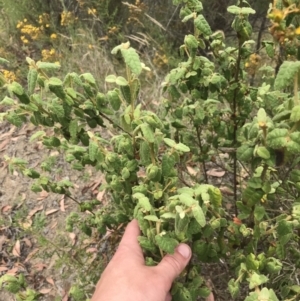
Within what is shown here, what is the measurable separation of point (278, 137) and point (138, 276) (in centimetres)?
66

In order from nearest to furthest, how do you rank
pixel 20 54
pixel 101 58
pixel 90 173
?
pixel 90 173 → pixel 101 58 → pixel 20 54

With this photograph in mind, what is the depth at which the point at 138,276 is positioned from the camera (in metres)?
1.42

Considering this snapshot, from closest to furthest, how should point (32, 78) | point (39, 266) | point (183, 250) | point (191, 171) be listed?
point (32, 78)
point (183, 250)
point (191, 171)
point (39, 266)

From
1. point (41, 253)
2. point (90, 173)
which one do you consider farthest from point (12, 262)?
point (90, 173)

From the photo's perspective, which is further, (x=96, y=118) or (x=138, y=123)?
(x=96, y=118)

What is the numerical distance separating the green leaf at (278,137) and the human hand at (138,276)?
553 mm

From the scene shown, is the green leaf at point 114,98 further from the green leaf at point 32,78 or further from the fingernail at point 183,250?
the fingernail at point 183,250

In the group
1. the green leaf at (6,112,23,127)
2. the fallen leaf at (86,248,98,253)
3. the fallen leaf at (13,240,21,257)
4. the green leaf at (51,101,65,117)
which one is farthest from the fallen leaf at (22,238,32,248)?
the green leaf at (51,101,65,117)

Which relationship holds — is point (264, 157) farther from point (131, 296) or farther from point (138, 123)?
point (131, 296)

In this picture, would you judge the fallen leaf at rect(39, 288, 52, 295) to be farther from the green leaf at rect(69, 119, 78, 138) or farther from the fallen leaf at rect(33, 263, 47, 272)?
the green leaf at rect(69, 119, 78, 138)

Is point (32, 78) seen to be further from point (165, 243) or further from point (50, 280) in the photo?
point (50, 280)

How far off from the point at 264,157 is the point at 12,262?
2238 millimetres

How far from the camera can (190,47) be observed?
1417mm

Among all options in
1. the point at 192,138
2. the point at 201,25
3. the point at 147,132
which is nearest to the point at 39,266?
the point at 192,138
